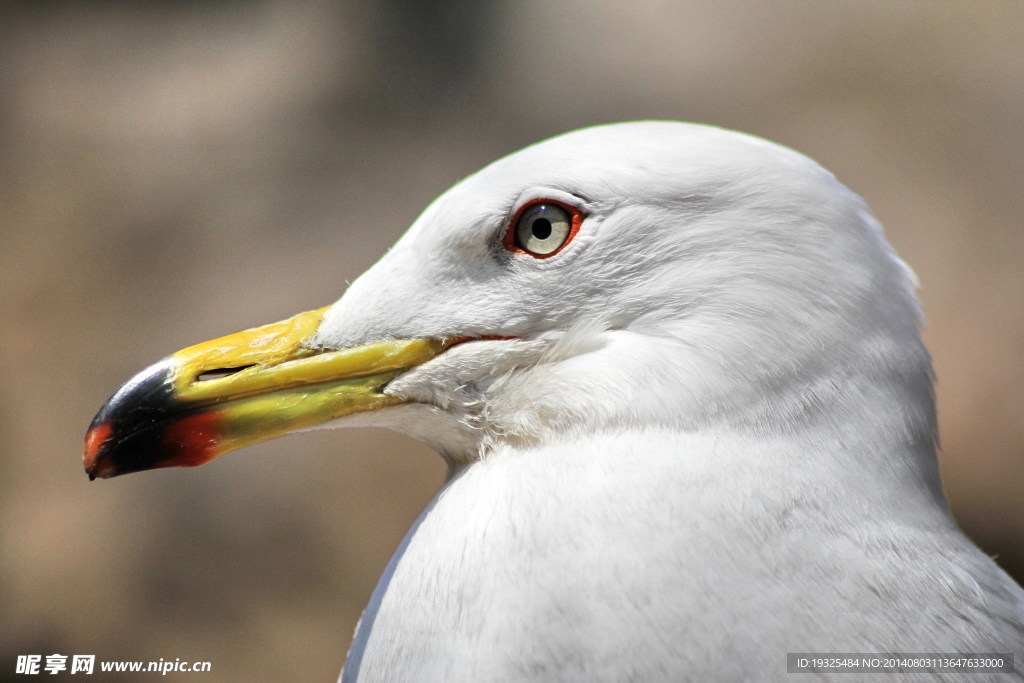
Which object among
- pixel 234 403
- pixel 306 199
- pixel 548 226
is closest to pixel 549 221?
pixel 548 226

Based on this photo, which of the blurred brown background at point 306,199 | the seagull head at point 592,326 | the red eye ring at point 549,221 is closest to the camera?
the seagull head at point 592,326

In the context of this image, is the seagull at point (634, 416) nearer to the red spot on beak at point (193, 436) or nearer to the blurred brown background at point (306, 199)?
the red spot on beak at point (193, 436)

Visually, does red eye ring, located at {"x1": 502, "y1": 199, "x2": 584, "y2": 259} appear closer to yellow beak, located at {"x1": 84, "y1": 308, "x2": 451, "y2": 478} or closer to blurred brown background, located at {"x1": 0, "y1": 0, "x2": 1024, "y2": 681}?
yellow beak, located at {"x1": 84, "y1": 308, "x2": 451, "y2": 478}

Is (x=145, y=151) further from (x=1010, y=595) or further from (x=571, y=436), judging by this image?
(x=1010, y=595)

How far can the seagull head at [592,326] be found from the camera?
111cm

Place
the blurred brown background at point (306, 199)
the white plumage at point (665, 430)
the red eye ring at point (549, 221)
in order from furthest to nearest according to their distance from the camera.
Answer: the blurred brown background at point (306, 199) → the red eye ring at point (549, 221) → the white plumage at point (665, 430)

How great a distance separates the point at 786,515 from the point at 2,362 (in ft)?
12.4

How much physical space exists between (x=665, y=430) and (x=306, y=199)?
3.16m

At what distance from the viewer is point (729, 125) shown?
3963 millimetres

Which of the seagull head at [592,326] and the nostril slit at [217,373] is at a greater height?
the seagull head at [592,326]

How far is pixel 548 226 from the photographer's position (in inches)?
48.8

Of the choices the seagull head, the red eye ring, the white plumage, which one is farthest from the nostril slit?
the red eye ring

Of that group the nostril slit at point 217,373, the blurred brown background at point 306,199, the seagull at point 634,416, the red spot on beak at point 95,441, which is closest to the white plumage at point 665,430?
the seagull at point 634,416

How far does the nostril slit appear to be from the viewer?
1.29 meters
